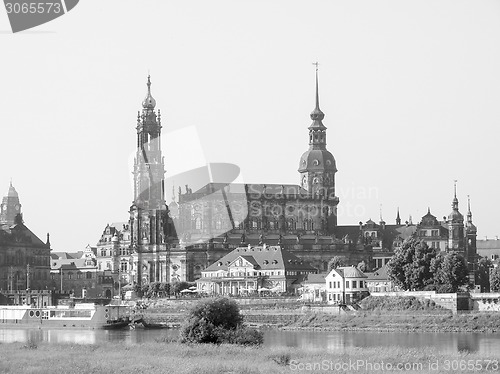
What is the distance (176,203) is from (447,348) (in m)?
86.1

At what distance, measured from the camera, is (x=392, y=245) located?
163m

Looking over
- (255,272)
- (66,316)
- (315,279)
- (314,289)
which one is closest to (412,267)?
(314,289)

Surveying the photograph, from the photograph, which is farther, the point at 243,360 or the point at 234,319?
the point at 234,319

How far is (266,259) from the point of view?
140m

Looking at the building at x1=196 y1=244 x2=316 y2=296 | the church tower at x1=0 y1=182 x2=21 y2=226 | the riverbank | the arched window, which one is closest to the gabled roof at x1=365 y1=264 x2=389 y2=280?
the building at x1=196 y1=244 x2=316 y2=296

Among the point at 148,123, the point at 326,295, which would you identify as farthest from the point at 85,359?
the point at 148,123

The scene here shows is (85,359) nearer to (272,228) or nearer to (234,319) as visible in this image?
(234,319)

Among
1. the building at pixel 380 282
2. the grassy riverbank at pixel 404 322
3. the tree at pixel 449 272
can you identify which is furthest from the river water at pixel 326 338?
the building at pixel 380 282

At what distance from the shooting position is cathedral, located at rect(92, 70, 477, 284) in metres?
155

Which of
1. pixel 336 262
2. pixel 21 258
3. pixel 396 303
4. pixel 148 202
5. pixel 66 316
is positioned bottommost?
pixel 66 316

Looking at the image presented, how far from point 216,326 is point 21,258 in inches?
3646

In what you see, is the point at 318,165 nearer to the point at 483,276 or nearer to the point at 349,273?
the point at 483,276

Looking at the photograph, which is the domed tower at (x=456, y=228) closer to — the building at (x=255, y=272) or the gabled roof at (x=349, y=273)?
the building at (x=255, y=272)

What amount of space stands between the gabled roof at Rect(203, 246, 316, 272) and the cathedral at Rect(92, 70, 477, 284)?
29.5 feet
